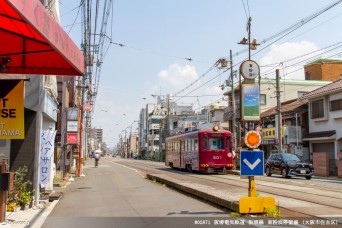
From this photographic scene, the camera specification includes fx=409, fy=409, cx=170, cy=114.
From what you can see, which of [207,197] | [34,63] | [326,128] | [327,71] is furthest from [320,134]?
[34,63]

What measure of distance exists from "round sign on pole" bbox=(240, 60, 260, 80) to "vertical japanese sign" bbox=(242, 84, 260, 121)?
12.3 inches

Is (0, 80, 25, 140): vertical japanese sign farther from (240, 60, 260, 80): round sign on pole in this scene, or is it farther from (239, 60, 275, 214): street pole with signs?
(240, 60, 260, 80): round sign on pole

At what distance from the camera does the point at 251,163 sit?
10195mm

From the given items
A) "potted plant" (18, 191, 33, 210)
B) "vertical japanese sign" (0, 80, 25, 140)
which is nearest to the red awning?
"vertical japanese sign" (0, 80, 25, 140)

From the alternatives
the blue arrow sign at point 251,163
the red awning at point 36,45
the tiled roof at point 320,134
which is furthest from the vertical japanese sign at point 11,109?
the tiled roof at point 320,134

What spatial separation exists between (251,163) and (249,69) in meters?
2.50

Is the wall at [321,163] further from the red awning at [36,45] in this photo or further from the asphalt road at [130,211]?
the red awning at [36,45]

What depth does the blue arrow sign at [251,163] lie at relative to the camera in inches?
399

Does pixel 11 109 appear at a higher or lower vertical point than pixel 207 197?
higher

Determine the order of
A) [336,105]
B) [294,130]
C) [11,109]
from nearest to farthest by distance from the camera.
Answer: [11,109]
[336,105]
[294,130]

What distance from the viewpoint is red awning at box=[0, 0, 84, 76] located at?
5.64 m

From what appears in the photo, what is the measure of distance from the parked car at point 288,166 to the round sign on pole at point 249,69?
17.7 m

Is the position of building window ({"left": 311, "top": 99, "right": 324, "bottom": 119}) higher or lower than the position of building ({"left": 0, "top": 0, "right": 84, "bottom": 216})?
higher

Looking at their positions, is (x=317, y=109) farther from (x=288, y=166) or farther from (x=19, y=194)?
(x=19, y=194)
